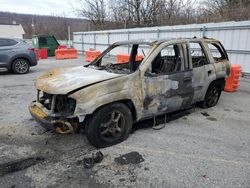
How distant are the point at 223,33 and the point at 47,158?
937 cm

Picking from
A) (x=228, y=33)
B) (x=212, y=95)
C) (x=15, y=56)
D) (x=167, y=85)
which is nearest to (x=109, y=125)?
(x=167, y=85)

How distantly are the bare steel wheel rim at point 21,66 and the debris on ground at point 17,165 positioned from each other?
314 inches

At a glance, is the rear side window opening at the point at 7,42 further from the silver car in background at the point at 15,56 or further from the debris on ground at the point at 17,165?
the debris on ground at the point at 17,165

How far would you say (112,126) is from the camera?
138 inches

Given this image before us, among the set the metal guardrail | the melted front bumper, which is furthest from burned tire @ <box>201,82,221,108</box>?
the metal guardrail

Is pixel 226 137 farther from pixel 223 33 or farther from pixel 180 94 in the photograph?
pixel 223 33

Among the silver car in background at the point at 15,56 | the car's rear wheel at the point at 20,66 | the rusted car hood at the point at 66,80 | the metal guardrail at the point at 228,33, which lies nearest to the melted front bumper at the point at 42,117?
the rusted car hood at the point at 66,80

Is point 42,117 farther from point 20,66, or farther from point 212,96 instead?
point 20,66

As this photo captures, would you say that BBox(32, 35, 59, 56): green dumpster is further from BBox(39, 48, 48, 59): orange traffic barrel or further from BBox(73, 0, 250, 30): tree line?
BBox(73, 0, 250, 30): tree line

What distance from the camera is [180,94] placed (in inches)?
167

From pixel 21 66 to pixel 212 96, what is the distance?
848cm

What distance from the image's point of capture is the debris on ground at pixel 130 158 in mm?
3121

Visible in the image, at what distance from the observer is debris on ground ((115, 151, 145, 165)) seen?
10.2 ft

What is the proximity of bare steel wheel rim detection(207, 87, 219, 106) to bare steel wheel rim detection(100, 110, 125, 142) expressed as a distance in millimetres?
2672
